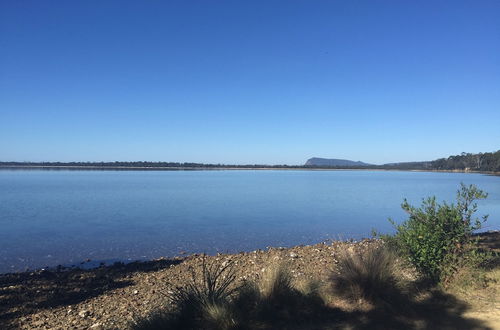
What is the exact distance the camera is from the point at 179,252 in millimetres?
13117

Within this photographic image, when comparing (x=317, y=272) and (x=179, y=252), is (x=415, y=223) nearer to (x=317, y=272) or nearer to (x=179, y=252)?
(x=317, y=272)

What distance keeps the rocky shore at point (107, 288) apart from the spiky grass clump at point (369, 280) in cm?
78

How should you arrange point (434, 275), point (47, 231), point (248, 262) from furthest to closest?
point (47, 231) < point (248, 262) < point (434, 275)

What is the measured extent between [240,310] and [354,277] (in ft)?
6.09

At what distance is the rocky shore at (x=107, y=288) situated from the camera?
21.4 feet

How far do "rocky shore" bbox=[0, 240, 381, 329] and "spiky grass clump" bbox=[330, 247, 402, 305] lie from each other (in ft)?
2.54

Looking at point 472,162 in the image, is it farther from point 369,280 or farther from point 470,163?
point 369,280

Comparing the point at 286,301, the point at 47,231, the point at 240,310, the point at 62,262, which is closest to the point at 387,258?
the point at 286,301

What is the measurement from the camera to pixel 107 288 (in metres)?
8.54

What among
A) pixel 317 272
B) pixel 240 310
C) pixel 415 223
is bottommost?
pixel 317 272

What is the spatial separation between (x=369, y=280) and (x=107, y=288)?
5967 mm

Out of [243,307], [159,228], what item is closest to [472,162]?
[159,228]

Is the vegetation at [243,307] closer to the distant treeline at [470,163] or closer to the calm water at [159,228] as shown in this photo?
the calm water at [159,228]

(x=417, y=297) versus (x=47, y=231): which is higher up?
(x=417, y=297)
